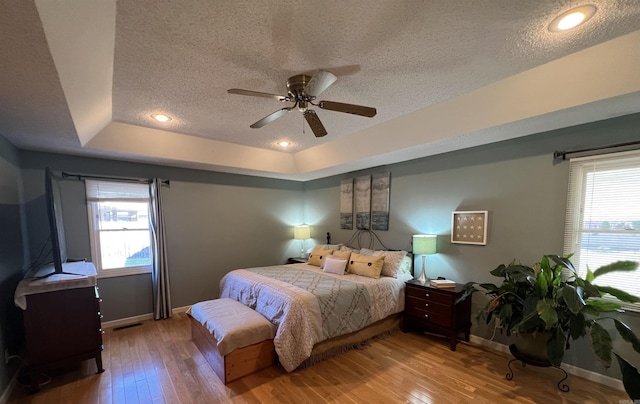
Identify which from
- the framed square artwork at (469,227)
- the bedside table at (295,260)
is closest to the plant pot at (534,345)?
the framed square artwork at (469,227)

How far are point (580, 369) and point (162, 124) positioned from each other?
16.6ft

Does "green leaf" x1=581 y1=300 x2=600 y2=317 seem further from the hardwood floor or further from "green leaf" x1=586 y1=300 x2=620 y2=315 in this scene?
the hardwood floor

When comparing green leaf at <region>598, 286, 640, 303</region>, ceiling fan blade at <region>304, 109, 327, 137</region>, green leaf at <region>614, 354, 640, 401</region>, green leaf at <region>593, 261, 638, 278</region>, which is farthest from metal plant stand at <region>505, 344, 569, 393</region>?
ceiling fan blade at <region>304, 109, 327, 137</region>

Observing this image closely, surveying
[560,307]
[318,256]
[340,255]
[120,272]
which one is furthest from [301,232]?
[560,307]

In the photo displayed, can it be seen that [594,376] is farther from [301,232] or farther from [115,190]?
[115,190]

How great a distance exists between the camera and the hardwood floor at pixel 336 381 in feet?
6.85

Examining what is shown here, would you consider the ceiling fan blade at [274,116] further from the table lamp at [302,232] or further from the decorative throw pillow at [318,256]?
the table lamp at [302,232]

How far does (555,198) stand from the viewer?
8.14ft

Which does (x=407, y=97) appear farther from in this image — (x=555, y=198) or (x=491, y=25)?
(x=555, y=198)

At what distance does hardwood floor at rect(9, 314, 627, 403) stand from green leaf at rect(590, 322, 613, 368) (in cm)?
59

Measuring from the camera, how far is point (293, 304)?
8.10ft

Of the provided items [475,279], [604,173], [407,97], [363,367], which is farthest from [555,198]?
[363,367]

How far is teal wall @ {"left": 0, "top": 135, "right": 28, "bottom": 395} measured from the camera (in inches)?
86.8

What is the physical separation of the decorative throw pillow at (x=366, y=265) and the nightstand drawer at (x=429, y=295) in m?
0.44
